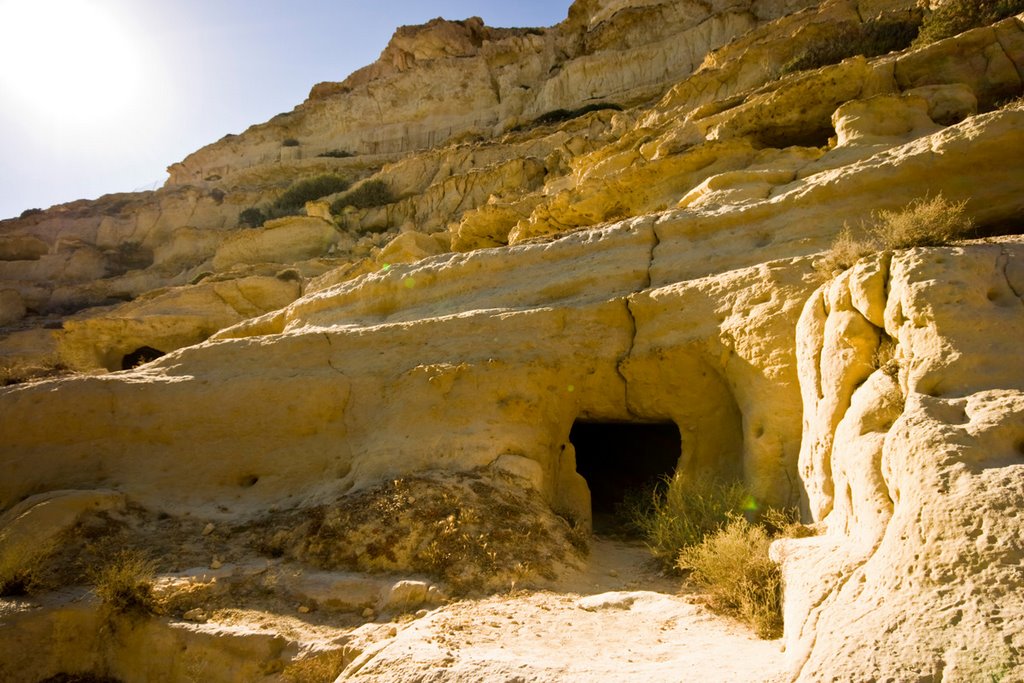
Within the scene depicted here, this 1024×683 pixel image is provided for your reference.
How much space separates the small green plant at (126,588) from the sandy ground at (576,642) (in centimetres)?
211

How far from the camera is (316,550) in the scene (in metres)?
5.30

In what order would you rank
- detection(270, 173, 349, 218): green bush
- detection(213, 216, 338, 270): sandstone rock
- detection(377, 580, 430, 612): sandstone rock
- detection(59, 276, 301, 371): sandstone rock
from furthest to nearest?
detection(270, 173, 349, 218): green bush
detection(213, 216, 338, 270): sandstone rock
detection(59, 276, 301, 371): sandstone rock
detection(377, 580, 430, 612): sandstone rock

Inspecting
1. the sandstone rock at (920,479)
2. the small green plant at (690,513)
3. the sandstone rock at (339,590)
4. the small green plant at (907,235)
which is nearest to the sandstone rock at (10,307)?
the sandstone rock at (339,590)

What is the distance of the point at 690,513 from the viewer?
5.41m

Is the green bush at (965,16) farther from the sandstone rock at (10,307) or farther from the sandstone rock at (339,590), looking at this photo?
the sandstone rock at (10,307)

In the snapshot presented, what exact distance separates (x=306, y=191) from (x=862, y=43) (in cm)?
3111

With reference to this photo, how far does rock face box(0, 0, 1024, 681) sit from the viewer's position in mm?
2904

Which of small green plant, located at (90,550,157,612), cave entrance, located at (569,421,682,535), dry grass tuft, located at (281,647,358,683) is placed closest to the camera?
dry grass tuft, located at (281,647,358,683)

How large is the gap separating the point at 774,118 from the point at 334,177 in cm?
3295

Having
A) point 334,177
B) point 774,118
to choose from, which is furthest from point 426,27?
point 774,118

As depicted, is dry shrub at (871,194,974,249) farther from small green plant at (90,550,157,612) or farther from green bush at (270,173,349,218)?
green bush at (270,173,349,218)

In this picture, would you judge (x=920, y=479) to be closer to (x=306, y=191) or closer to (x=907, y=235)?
(x=907, y=235)

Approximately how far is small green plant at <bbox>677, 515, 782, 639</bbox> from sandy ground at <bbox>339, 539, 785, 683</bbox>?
13 cm

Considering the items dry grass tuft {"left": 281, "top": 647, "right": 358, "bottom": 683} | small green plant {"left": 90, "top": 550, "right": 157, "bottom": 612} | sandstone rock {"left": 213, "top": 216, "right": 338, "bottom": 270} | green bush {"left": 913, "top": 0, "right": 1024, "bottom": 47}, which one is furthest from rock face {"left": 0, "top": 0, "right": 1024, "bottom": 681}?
sandstone rock {"left": 213, "top": 216, "right": 338, "bottom": 270}
